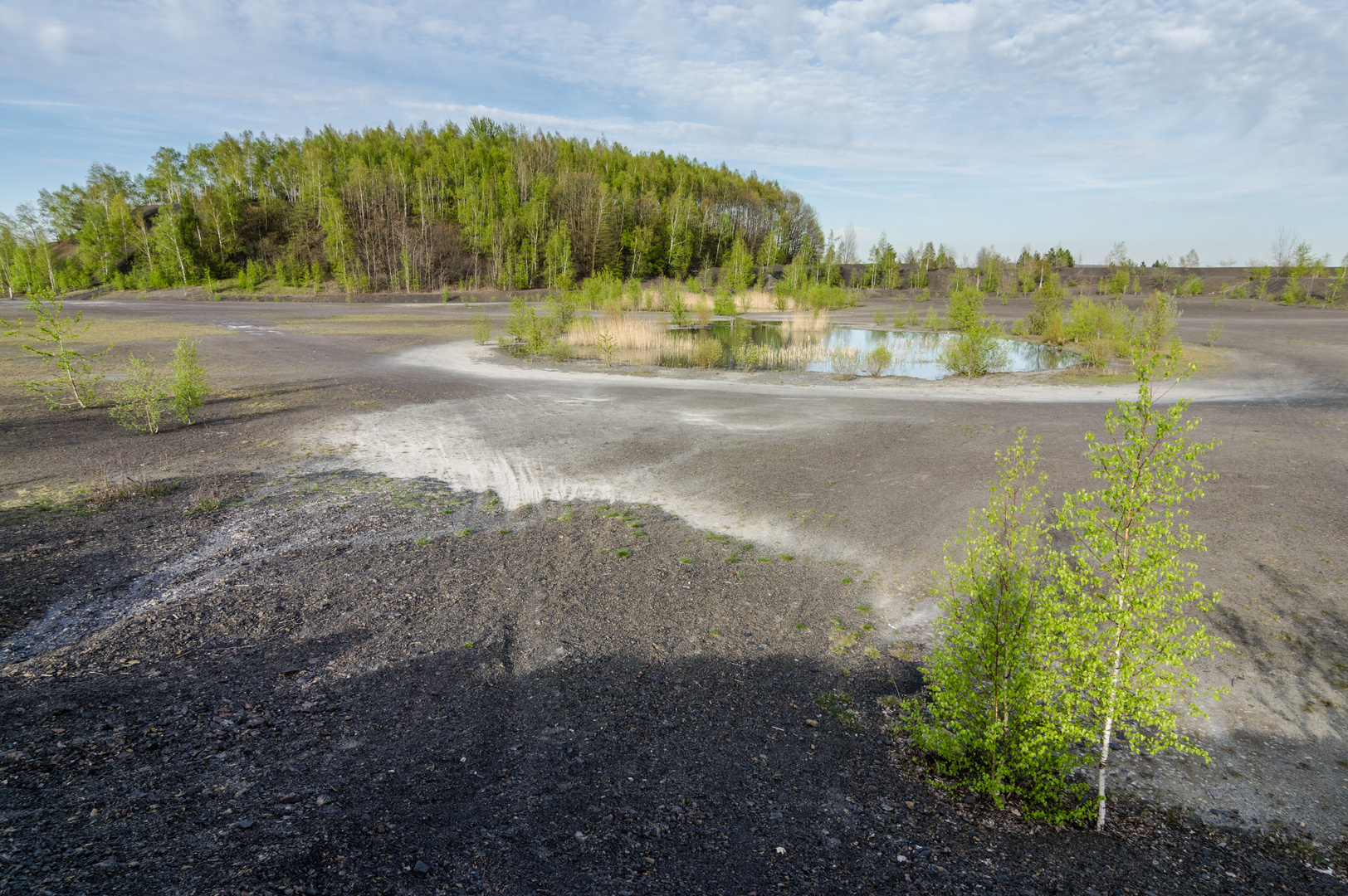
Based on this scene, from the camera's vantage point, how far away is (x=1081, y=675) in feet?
10.5

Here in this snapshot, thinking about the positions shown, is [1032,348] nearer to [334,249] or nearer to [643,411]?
[643,411]

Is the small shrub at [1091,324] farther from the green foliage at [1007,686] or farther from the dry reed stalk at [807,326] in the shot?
the green foliage at [1007,686]

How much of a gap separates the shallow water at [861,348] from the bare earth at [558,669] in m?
10.1

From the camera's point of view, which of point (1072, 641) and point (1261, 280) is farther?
point (1261, 280)

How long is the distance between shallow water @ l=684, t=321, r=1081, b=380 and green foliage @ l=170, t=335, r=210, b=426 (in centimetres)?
1407

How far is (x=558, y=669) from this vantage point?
15.4ft

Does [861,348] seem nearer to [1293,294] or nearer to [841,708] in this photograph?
[841,708]

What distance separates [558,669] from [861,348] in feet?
74.1

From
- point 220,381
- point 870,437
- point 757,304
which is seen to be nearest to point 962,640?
point 870,437

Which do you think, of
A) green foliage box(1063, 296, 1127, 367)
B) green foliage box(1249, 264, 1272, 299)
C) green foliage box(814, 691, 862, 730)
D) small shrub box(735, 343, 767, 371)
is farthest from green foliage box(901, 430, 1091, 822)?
green foliage box(1249, 264, 1272, 299)

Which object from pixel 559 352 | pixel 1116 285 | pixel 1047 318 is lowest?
pixel 559 352

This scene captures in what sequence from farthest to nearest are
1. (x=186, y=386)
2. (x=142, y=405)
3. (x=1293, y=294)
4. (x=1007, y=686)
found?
1. (x=1293, y=294)
2. (x=142, y=405)
3. (x=186, y=386)
4. (x=1007, y=686)

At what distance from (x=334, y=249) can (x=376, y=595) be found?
6582 centimetres

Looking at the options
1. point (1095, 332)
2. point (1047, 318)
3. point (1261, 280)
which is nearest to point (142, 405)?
point (1095, 332)
